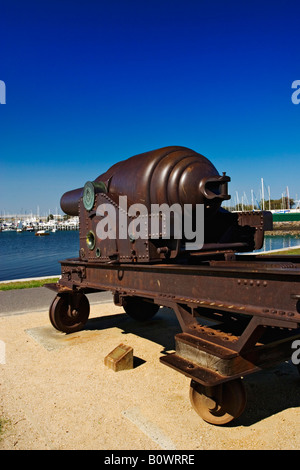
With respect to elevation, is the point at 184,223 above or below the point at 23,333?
above

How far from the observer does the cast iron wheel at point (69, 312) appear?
7007 millimetres

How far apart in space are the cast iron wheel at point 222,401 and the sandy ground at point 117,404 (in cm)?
12

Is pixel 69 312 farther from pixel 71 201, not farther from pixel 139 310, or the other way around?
pixel 71 201

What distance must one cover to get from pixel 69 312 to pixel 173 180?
11.8 feet

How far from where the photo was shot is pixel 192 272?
3.94m

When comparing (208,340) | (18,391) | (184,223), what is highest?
(184,223)

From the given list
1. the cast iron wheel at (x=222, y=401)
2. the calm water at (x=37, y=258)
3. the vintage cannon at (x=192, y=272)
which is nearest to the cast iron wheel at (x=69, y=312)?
the vintage cannon at (x=192, y=272)

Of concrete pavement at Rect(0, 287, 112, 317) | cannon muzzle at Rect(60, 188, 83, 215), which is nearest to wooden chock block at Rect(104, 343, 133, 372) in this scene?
cannon muzzle at Rect(60, 188, 83, 215)

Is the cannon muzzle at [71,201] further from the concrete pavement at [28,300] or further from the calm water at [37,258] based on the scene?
the calm water at [37,258]

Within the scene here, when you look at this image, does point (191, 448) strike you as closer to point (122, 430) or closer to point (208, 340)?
point (122, 430)

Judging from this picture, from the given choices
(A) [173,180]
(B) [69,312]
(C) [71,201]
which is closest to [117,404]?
(A) [173,180]
